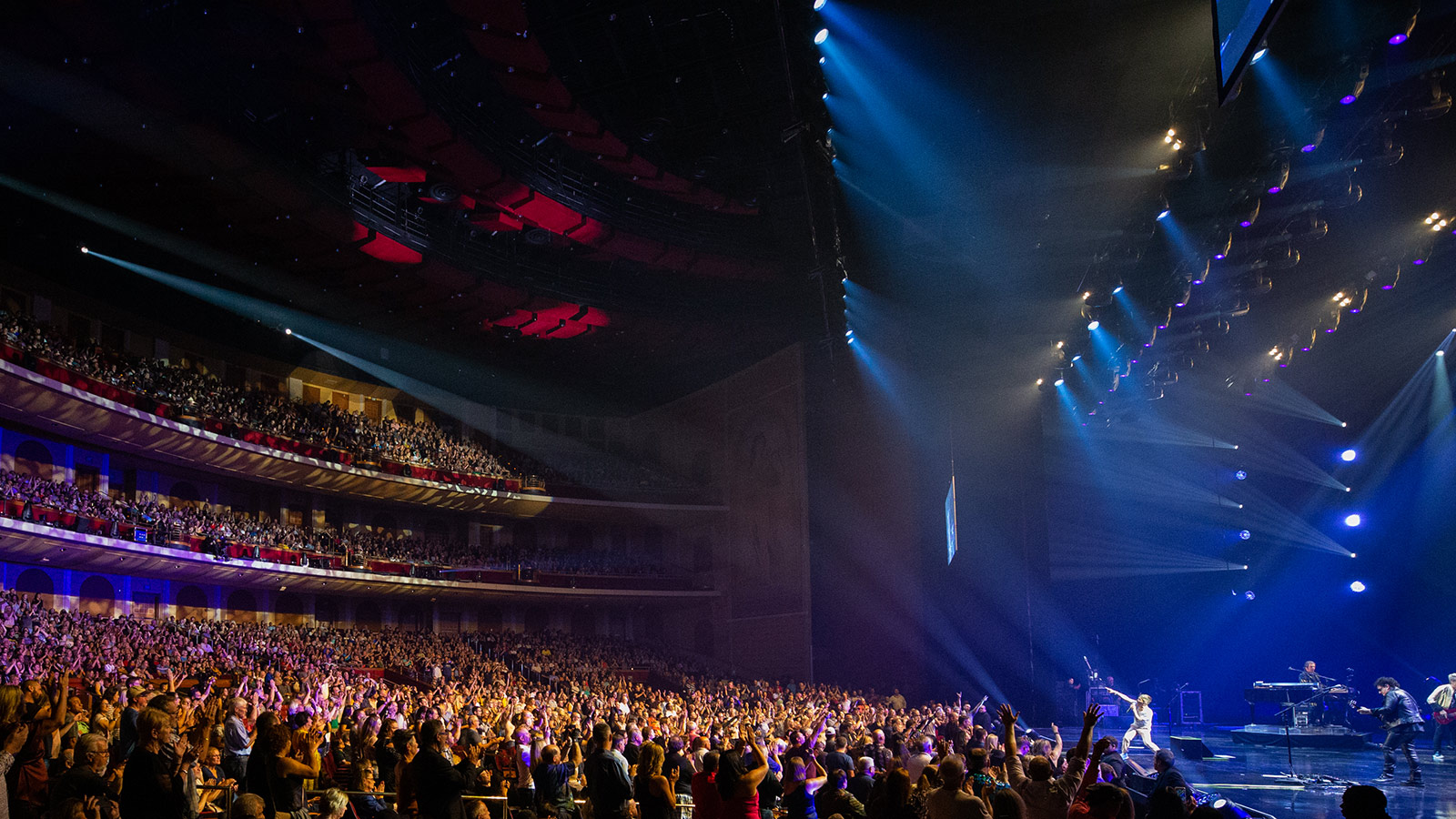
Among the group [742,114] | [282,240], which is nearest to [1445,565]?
[742,114]

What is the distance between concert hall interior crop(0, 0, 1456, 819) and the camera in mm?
11742

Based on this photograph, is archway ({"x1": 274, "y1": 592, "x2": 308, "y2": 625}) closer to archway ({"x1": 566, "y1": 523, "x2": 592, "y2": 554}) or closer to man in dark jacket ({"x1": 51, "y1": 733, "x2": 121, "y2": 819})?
archway ({"x1": 566, "y1": 523, "x2": 592, "y2": 554})

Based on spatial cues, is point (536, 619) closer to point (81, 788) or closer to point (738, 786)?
point (738, 786)

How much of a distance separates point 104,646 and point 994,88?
19044 mm

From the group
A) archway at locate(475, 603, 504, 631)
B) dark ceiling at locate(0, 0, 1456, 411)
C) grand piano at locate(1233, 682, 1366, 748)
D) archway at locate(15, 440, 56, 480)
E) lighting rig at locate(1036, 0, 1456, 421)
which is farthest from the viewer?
archway at locate(475, 603, 504, 631)

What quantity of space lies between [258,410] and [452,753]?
20.0 meters

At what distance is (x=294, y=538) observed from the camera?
28141 mm

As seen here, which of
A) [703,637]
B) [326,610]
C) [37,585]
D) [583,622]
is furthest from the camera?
[583,622]

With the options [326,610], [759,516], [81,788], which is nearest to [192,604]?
[326,610]

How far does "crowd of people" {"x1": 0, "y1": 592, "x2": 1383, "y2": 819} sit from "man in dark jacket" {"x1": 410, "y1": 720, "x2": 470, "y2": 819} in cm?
1

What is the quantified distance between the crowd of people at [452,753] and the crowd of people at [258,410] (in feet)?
17.2

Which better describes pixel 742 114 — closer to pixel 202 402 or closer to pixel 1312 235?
pixel 1312 235

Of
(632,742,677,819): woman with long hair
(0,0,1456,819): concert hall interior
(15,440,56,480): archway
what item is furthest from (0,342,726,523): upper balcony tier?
(632,742,677,819): woman with long hair

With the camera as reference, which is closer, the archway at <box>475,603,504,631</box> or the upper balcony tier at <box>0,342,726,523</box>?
the upper balcony tier at <box>0,342,726,523</box>
